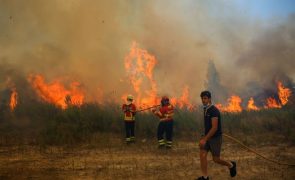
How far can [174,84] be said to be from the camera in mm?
25250

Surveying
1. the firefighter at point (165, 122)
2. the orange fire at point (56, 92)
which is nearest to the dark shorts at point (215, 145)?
the firefighter at point (165, 122)

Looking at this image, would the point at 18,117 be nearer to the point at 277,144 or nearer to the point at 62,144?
the point at 62,144

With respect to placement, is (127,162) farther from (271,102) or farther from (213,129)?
(271,102)

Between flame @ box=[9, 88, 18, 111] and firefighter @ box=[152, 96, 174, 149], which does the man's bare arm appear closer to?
firefighter @ box=[152, 96, 174, 149]

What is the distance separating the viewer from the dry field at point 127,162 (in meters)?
7.44

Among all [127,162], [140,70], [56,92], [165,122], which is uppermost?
[140,70]

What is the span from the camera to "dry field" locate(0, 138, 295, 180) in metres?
7.44

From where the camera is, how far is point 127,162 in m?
8.44

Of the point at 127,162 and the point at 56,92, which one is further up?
the point at 56,92

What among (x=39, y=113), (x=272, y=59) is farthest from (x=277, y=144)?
(x=272, y=59)

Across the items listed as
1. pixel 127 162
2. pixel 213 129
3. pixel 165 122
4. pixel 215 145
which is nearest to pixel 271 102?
pixel 165 122

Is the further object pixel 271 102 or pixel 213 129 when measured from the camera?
pixel 271 102

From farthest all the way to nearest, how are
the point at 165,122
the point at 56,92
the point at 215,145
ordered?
the point at 56,92 → the point at 165,122 → the point at 215,145

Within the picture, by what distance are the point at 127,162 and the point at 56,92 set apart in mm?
10364
